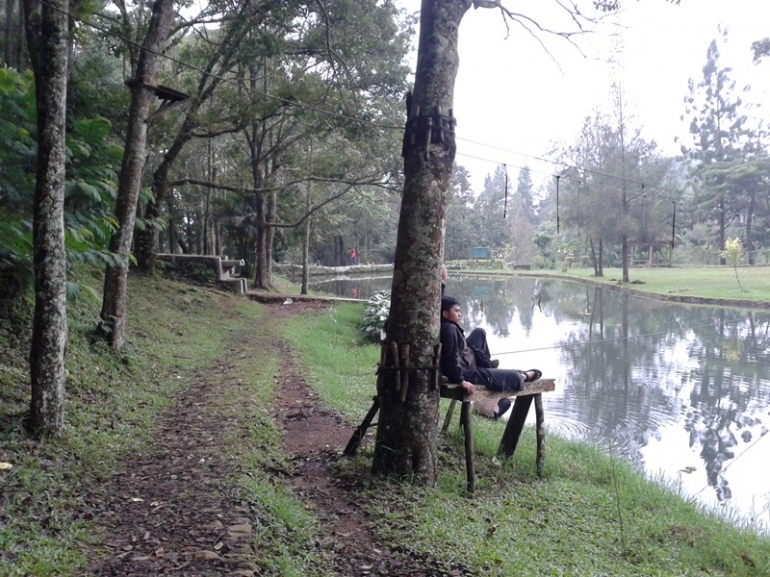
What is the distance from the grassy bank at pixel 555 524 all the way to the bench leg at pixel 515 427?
0.16m

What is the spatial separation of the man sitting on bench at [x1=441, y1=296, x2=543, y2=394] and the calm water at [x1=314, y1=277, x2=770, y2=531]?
2888 mm

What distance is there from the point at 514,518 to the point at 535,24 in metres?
4.31

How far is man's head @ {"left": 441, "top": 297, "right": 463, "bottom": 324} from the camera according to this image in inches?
209

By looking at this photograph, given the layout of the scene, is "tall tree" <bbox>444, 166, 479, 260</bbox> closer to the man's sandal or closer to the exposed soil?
the man's sandal

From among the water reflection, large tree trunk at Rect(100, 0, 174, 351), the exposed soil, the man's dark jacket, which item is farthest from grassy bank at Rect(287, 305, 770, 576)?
large tree trunk at Rect(100, 0, 174, 351)

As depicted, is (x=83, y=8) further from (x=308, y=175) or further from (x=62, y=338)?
(x=308, y=175)

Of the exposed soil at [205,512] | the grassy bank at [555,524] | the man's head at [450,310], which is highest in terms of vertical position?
the man's head at [450,310]

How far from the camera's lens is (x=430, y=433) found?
4.87 metres

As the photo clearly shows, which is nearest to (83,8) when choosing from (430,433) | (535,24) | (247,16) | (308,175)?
(247,16)

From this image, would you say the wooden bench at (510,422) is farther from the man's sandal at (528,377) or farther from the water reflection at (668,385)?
the water reflection at (668,385)

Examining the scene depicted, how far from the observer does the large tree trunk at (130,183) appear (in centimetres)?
816

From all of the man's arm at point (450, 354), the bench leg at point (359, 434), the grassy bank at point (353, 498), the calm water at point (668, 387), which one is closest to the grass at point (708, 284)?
the calm water at point (668, 387)

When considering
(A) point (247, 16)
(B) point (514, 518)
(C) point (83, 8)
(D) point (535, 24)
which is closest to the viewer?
(B) point (514, 518)

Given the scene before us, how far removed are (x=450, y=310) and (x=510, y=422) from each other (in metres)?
1.50
